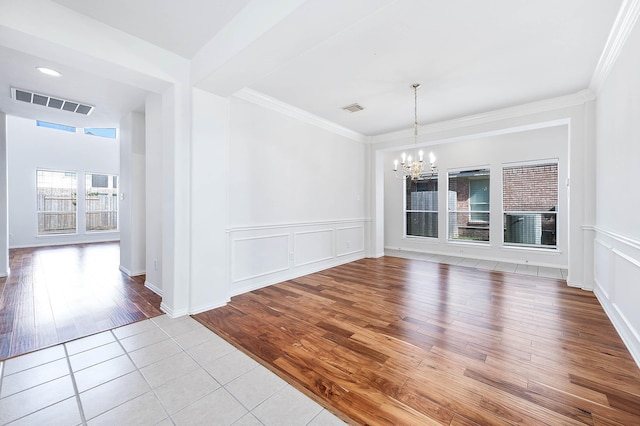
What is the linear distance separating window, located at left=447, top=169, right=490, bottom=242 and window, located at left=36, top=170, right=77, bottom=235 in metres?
10.8

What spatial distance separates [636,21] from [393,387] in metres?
3.36

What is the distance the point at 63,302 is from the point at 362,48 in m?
4.50

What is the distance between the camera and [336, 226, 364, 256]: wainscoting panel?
18.2 ft

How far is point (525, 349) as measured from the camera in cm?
225

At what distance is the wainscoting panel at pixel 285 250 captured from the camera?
3.69 m

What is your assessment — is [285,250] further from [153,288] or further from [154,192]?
[154,192]

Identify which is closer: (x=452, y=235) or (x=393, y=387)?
(x=393, y=387)

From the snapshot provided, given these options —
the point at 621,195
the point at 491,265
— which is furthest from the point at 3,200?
the point at 491,265

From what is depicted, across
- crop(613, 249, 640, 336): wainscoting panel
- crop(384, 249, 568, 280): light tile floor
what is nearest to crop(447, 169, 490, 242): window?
crop(384, 249, 568, 280): light tile floor

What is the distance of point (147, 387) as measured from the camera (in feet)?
5.89

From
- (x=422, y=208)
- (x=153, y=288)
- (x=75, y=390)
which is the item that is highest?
(x=422, y=208)

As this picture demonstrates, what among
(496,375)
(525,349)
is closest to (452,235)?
(525,349)

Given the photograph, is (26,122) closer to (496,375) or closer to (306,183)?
(306,183)

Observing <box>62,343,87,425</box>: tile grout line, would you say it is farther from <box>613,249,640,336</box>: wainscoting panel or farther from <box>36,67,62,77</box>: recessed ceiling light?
<box>613,249,640,336</box>: wainscoting panel
